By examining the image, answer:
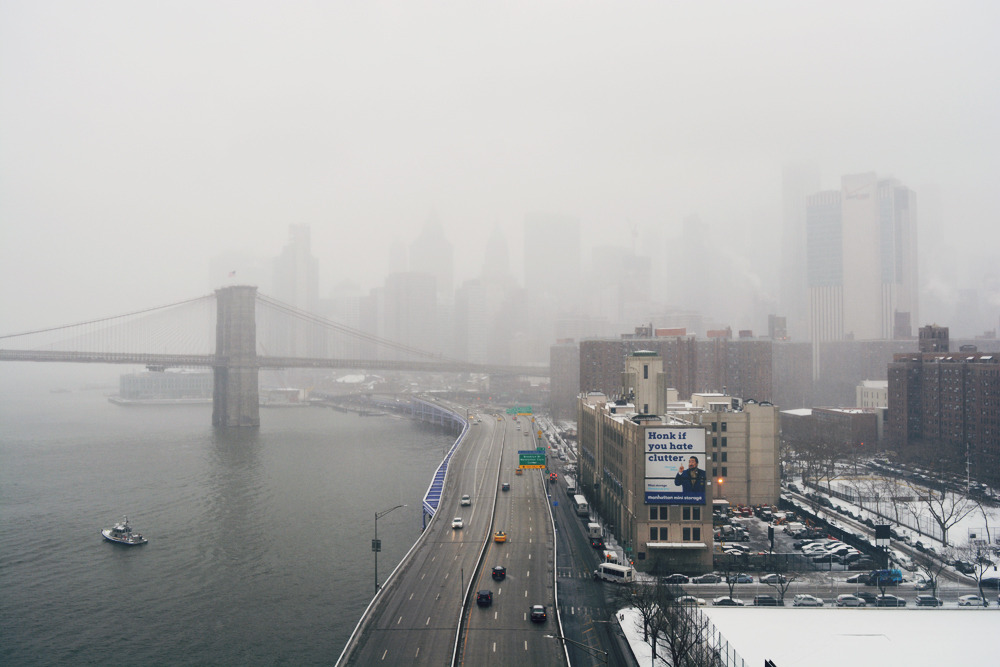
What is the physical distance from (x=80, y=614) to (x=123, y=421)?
7043 cm

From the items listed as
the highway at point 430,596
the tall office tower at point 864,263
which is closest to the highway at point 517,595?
the highway at point 430,596

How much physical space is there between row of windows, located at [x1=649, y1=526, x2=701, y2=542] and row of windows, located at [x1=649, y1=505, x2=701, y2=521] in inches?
13.6

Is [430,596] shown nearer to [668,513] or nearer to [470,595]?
[470,595]

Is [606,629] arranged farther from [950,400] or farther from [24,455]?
[24,455]

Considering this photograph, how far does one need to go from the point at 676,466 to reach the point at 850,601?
6.59 meters

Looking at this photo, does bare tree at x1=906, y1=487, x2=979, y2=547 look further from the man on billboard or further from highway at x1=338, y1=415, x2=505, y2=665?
highway at x1=338, y1=415, x2=505, y2=665

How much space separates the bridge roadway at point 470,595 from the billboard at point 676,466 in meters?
4.63

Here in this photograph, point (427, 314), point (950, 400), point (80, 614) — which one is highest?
point (427, 314)

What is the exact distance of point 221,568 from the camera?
25.1 metres

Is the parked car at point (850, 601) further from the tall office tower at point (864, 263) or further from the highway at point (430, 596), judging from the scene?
the tall office tower at point (864, 263)

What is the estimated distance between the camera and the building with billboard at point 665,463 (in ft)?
76.9

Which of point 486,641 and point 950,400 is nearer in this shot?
point 486,641

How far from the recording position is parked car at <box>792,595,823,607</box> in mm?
19653

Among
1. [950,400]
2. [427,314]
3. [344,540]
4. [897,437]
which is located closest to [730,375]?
[897,437]
